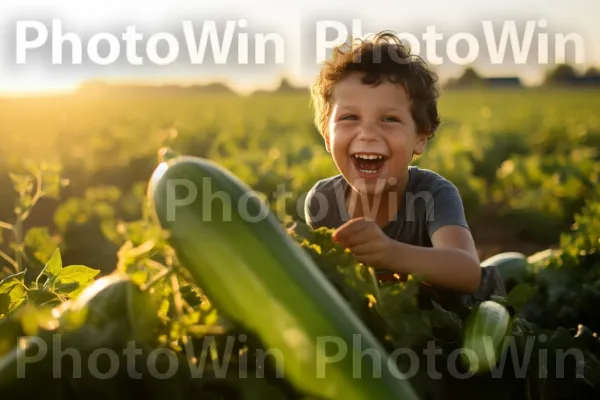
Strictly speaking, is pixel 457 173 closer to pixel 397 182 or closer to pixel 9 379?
pixel 397 182

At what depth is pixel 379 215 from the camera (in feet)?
11.2

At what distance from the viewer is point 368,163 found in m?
3.15

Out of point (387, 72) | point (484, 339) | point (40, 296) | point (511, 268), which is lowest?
point (511, 268)

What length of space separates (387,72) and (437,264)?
1220 millimetres

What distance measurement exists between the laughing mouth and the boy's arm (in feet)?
2.19

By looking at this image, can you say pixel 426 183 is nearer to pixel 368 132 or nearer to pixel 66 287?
pixel 368 132

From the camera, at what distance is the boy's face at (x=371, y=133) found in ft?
10.0

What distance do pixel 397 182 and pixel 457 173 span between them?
7769mm

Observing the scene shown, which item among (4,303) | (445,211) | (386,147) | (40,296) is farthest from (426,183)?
(4,303)

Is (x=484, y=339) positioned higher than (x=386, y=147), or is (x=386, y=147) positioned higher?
(x=386, y=147)

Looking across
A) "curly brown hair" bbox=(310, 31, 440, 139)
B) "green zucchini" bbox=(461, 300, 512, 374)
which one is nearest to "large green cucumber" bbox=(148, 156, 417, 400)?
"green zucchini" bbox=(461, 300, 512, 374)

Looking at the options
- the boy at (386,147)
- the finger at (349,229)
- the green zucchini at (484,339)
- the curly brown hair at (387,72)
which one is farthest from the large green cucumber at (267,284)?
the curly brown hair at (387,72)

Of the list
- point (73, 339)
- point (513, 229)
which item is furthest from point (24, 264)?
point (513, 229)

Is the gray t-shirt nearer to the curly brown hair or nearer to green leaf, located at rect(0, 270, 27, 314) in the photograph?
the curly brown hair
